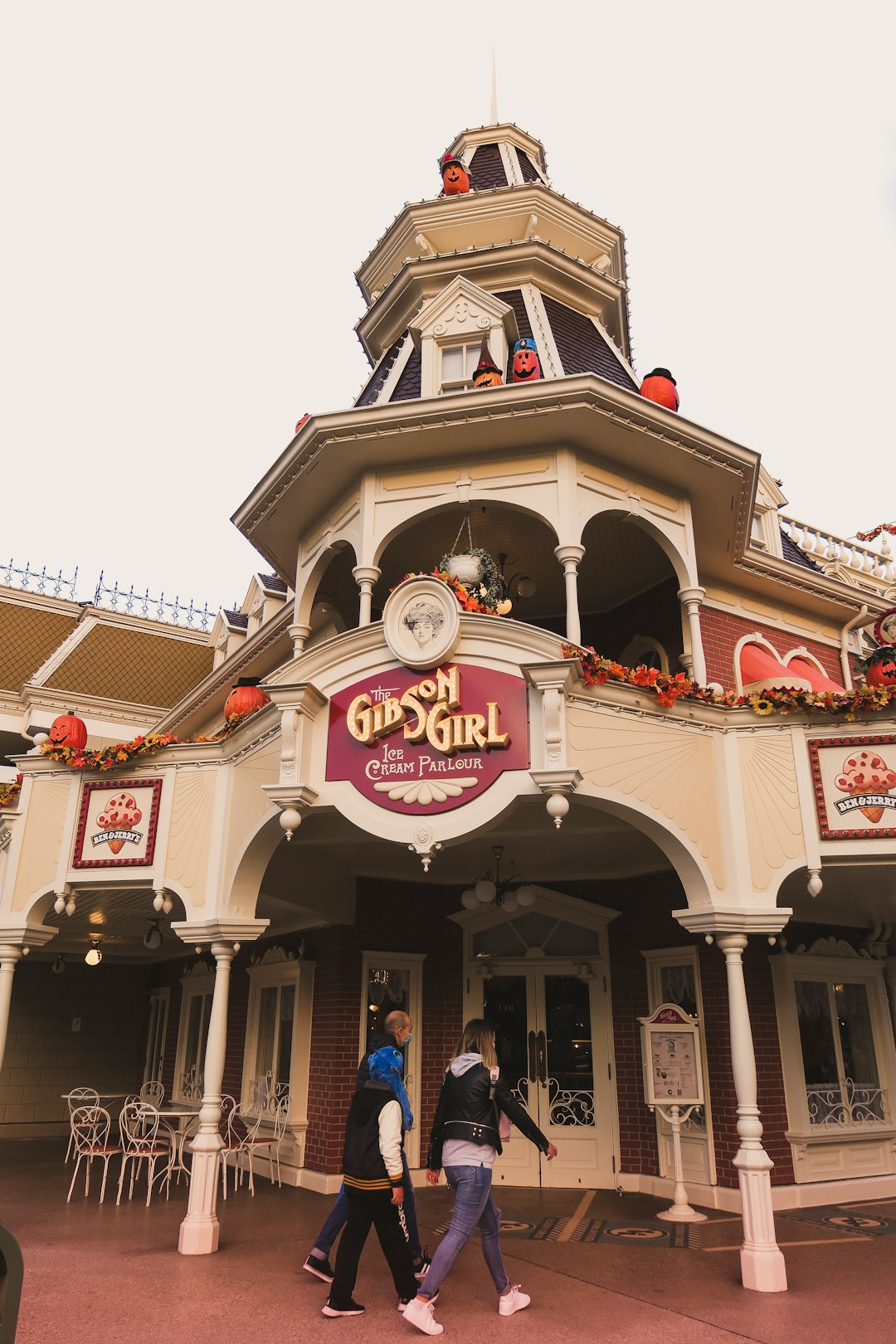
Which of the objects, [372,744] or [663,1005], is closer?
[372,744]

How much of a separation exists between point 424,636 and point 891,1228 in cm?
756

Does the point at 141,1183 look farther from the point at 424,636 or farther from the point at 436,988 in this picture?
the point at 424,636

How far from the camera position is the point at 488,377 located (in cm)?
1065

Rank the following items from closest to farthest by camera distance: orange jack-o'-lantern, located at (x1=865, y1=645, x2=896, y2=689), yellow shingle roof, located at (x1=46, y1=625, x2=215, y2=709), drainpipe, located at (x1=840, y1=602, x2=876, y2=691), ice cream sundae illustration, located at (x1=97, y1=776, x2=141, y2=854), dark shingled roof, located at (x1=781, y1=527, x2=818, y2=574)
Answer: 1. orange jack-o'-lantern, located at (x1=865, y1=645, x2=896, y2=689)
2. ice cream sundae illustration, located at (x1=97, y1=776, x2=141, y2=854)
3. drainpipe, located at (x1=840, y1=602, x2=876, y2=691)
4. dark shingled roof, located at (x1=781, y1=527, x2=818, y2=574)
5. yellow shingle roof, located at (x1=46, y1=625, x2=215, y2=709)

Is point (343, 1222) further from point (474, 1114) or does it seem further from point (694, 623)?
point (694, 623)

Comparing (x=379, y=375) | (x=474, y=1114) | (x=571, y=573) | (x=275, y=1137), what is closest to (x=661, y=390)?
(x=571, y=573)

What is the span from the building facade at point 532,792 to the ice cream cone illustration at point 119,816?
0.15ft

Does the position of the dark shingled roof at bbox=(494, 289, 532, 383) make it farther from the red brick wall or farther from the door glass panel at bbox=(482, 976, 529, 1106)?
the door glass panel at bbox=(482, 976, 529, 1106)

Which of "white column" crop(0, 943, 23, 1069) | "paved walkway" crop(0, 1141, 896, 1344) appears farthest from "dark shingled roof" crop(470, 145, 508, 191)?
"paved walkway" crop(0, 1141, 896, 1344)

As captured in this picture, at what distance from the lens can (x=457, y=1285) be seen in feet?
22.9

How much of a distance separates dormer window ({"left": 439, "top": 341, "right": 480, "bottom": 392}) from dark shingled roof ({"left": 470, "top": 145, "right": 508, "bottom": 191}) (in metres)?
4.29

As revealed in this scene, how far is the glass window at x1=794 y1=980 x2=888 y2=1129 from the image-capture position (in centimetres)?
1105

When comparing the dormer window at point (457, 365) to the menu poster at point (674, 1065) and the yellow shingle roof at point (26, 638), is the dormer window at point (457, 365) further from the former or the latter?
the yellow shingle roof at point (26, 638)

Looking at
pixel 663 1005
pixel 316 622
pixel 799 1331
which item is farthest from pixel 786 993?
pixel 316 622
